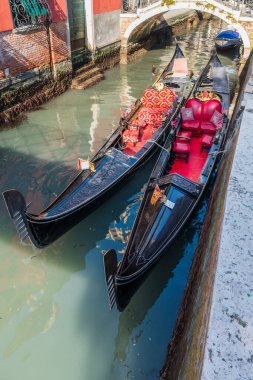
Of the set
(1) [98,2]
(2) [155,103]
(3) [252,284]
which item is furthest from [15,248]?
(1) [98,2]

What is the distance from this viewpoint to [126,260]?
2971 mm

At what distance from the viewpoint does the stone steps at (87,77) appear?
8602mm

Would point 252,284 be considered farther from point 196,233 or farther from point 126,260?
point 196,233

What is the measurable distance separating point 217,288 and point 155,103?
5.07 m

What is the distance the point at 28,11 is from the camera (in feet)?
21.2

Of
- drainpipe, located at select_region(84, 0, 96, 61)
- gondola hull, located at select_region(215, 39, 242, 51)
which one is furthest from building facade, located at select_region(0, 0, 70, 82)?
gondola hull, located at select_region(215, 39, 242, 51)

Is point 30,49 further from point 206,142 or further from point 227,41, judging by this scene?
point 227,41

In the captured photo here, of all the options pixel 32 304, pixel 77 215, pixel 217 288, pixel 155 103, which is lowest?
pixel 32 304

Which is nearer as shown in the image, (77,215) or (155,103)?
(77,215)

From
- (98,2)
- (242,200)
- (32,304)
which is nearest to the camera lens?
(242,200)

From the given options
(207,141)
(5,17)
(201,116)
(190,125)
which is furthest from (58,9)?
(207,141)

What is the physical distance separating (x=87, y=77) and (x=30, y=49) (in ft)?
7.21

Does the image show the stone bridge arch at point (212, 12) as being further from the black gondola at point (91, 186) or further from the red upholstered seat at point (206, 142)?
the red upholstered seat at point (206, 142)

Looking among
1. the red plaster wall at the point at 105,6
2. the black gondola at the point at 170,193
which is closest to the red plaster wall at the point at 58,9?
the red plaster wall at the point at 105,6
